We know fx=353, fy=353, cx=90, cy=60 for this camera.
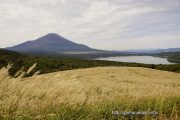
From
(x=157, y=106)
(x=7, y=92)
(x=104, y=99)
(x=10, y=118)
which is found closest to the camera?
(x=10, y=118)

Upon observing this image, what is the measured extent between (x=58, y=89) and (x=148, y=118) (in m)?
2.05

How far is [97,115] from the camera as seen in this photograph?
7605mm

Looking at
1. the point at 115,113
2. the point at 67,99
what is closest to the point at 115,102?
the point at 115,113

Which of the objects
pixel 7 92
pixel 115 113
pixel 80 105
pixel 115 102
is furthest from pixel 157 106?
pixel 7 92

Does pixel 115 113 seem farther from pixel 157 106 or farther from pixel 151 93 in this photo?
pixel 151 93

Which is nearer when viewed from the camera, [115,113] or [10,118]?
[10,118]

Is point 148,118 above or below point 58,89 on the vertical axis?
below

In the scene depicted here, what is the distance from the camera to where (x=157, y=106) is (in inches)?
364

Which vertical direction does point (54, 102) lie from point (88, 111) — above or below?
above

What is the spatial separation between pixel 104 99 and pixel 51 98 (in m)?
1.77

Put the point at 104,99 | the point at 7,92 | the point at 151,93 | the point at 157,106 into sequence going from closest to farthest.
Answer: the point at 7,92, the point at 104,99, the point at 157,106, the point at 151,93

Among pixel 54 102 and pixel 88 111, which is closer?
pixel 54 102

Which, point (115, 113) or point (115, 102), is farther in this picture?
point (115, 102)

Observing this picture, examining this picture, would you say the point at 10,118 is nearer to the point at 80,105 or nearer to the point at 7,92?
the point at 7,92
